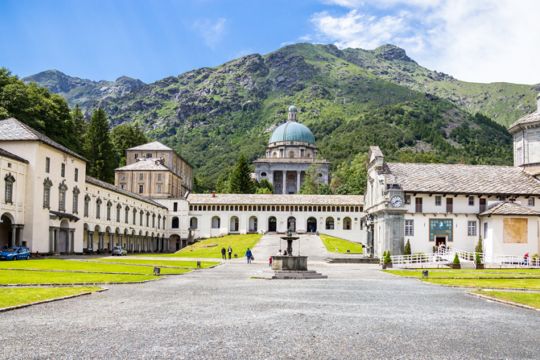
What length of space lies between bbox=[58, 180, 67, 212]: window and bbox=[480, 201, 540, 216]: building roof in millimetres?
41604

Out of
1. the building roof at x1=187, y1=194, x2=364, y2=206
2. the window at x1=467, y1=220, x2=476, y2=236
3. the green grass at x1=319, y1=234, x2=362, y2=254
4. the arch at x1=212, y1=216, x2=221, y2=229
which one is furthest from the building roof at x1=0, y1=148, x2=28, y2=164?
the arch at x1=212, y1=216, x2=221, y2=229

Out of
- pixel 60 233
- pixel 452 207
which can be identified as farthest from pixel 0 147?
pixel 452 207

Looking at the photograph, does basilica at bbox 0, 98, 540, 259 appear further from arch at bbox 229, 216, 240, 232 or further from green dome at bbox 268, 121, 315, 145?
green dome at bbox 268, 121, 315, 145

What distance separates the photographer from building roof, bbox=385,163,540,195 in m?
60.4

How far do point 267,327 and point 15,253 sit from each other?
3980 cm

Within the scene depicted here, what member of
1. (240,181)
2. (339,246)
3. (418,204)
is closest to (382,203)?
(418,204)

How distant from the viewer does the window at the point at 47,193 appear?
59250mm

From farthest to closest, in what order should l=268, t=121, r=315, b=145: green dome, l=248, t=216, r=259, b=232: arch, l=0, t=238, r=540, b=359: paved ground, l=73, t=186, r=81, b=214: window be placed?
l=268, t=121, r=315, b=145: green dome
l=248, t=216, r=259, b=232: arch
l=73, t=186, r=81, b=214: window
l=0, t=238, r=540, b=359: paved ground

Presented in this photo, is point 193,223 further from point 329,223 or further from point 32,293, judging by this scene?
point 32,293

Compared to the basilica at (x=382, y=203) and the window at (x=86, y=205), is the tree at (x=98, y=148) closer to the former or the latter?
the basilica at (x=382, y=203)

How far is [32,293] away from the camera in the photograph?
21375mm

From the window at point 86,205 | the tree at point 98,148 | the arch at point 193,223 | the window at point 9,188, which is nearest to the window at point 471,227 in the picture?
the window at point 86,205

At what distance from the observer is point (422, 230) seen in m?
59.4

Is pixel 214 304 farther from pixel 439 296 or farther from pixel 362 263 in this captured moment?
pixel 362 263
